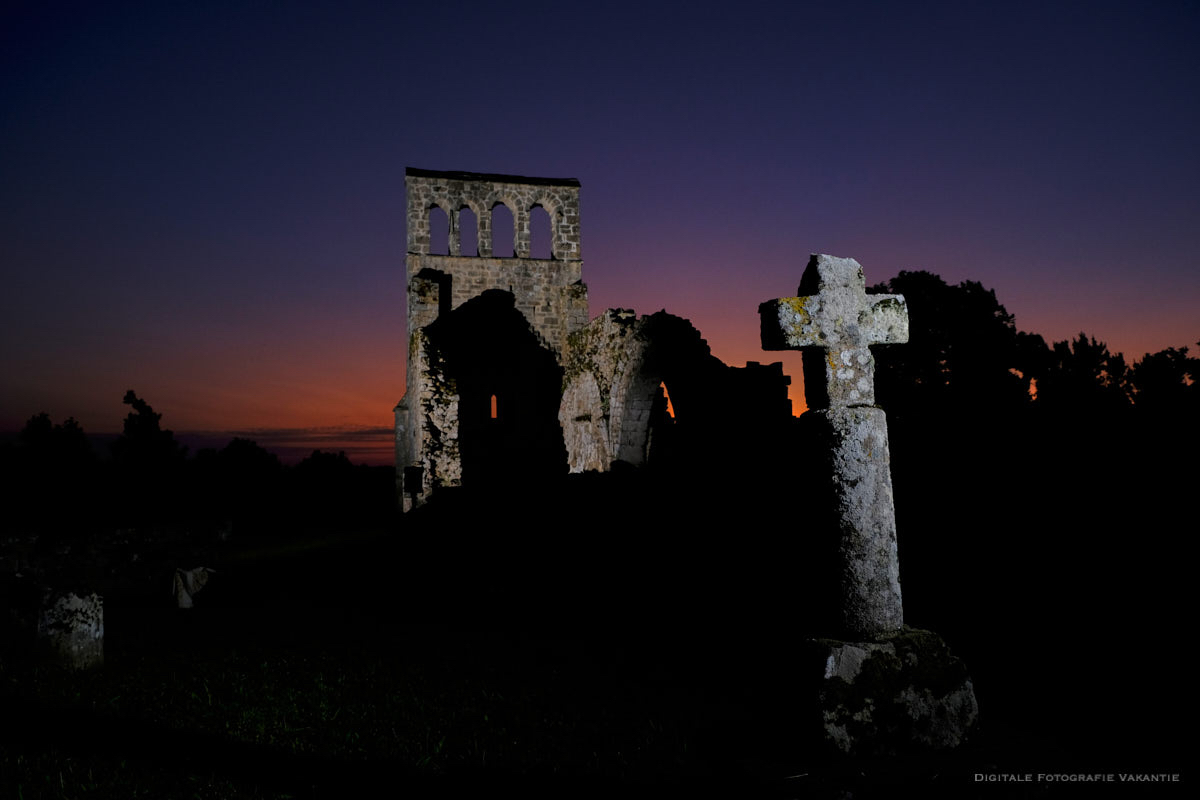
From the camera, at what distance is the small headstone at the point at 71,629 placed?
18.2ft

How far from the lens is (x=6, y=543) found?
30.6ft

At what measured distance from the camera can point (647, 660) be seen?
5.33 meters

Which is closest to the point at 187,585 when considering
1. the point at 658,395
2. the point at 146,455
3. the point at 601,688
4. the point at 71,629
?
the point at 71,629

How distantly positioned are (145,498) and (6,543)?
18.2 meters

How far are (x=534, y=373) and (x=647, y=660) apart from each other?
1476cm

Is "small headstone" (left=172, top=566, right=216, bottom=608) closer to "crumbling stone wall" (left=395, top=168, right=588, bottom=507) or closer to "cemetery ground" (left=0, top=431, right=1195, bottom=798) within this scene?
"cemetery ground" (left=0, top=431, right=1195, bottom=798)

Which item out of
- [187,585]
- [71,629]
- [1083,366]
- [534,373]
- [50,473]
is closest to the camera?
[71,629]

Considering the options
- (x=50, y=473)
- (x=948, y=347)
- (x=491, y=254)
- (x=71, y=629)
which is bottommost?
(x=71, y=629)

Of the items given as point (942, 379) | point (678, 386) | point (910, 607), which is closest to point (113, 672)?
point (910, 607)

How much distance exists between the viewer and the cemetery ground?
10.8 ft

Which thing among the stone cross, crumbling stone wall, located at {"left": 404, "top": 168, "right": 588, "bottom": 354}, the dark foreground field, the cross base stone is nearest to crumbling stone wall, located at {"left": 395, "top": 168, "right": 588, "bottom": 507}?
crumbling stone wall, located at {"left": 404, "top": 168, "right": 588, "bottom": 354}

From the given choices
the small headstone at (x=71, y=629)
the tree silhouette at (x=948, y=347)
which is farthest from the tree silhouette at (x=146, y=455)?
the tree silhouette at (x=948, y=347)

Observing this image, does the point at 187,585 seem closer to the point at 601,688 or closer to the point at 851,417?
the point at 601,688

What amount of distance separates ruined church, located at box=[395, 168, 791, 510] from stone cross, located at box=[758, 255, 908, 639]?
17.0 ft
